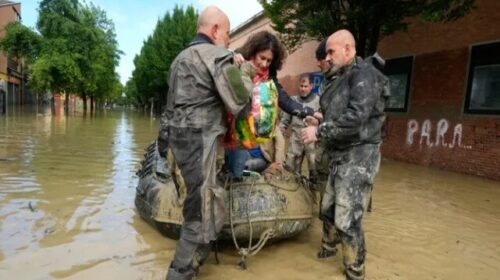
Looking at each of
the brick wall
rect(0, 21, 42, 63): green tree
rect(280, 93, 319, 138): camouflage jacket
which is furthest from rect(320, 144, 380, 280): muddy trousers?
rect(0, 21, 42, 63): green tree

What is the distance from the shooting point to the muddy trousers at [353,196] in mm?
3104

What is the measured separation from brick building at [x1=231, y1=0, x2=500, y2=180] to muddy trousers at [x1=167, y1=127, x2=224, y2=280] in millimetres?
8300

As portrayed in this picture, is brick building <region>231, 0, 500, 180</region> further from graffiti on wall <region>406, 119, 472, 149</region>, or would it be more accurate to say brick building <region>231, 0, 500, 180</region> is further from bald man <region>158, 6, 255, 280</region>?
bald man <region>158, 6, 255, 280</region>

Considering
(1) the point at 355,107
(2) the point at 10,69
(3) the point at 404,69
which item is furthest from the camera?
(2) the point at 10,69

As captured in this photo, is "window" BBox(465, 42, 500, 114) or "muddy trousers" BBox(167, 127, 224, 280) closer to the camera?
"muddy trousers" BBox(167, 127, 224, 280)

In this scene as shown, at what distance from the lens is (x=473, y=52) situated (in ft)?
31.0

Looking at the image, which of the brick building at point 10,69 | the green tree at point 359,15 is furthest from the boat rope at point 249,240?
the brick building at point 10,69

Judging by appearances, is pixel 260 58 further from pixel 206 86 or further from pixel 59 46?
pixel 59 46

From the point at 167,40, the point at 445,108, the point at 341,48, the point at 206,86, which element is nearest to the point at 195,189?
the point at 206,86

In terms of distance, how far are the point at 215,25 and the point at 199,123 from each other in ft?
2.37

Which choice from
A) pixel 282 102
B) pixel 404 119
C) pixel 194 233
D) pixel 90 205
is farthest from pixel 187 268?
pixel 404 119

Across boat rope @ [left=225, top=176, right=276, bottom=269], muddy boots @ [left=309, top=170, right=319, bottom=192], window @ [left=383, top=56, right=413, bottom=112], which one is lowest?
boat rope @ [left=225, top=176, right=276, bottom=269]

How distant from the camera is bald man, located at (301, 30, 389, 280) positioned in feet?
9.86

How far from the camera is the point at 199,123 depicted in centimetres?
270
